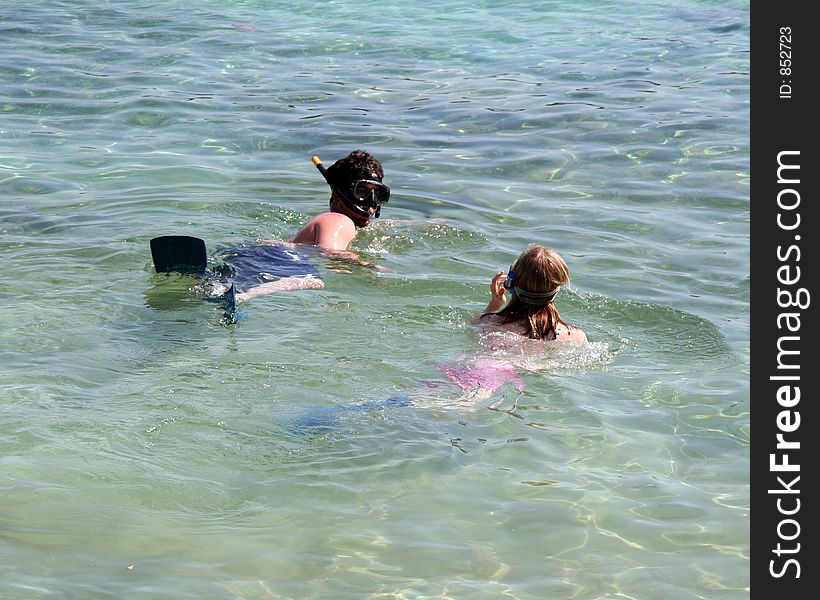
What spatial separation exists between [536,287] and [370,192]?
231 centimetres

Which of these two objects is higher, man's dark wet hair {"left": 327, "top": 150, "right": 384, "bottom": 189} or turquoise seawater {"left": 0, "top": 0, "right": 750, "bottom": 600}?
man's dark wet hair {"left": 327, "top": 150, "right": 384, "bottom": 189}

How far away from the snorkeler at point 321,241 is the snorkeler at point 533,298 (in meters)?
1.43

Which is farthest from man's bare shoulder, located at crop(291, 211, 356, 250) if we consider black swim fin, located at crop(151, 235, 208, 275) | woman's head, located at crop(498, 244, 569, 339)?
woman's head, located at crop(498, 244, 569, 339)

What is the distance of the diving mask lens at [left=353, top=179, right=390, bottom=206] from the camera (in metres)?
7.30

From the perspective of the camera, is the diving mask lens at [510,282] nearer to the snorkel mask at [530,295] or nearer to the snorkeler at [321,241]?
the snorkel mask at [530,295]

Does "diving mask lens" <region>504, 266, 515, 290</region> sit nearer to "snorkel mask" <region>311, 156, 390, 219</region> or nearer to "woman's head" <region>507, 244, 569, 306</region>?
"woman's head" <region>507, 244, 569, 306</region>

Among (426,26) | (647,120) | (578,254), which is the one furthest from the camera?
(426,26)

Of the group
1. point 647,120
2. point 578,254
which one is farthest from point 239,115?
point 578,254

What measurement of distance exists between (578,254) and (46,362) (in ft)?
12.3

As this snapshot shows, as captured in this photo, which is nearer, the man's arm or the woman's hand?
the woman's hand

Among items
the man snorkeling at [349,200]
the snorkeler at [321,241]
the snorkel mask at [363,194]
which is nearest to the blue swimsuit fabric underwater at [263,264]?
the snorkeler at [321,241]

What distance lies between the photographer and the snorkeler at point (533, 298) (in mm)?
5262
